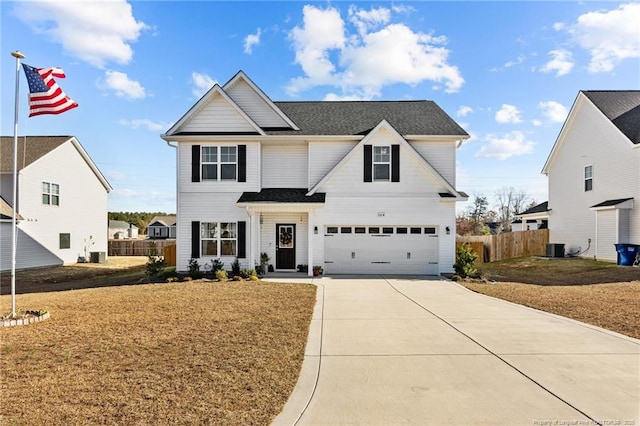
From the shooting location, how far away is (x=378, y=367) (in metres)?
5.70

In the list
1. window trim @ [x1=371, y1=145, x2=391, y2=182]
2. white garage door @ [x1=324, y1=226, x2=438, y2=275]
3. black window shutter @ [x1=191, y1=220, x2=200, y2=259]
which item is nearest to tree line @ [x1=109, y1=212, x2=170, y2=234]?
black window shutter @ [x1=191, y1=220, x2=200, y2=259]

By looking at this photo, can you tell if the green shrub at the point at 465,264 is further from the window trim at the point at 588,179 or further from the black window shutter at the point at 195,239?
the window trim at the point at 588,179

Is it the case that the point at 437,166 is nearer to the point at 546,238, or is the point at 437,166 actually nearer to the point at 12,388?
the point at 546,238

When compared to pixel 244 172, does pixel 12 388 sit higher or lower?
lower

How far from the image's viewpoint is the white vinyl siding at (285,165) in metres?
18.0

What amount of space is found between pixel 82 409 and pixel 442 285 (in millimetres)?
12345

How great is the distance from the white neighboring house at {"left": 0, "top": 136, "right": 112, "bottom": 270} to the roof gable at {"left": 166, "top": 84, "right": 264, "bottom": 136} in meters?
10.4

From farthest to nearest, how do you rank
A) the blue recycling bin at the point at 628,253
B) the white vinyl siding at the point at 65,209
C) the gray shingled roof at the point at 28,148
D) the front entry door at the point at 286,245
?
the white vinyl siding at the point at 65,209 → the gray shingled roof at the point at 28,148 → the blue recycling bin at the point at 628,253 → the front entry door at the point at 286,245

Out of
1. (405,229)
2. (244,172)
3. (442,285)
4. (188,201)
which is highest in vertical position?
(244,172)

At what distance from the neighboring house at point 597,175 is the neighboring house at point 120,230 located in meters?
54.8

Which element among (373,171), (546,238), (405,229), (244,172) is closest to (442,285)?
(405,229)

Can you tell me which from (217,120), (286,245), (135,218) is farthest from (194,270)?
(135,218)

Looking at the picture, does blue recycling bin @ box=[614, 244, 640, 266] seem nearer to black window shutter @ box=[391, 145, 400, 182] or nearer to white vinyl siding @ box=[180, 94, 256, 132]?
black window shutter @ box=[391, 145, 400, 182]

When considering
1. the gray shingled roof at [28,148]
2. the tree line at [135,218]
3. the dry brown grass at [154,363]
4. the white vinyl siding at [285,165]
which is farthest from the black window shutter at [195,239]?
the tree line at [135,218]
